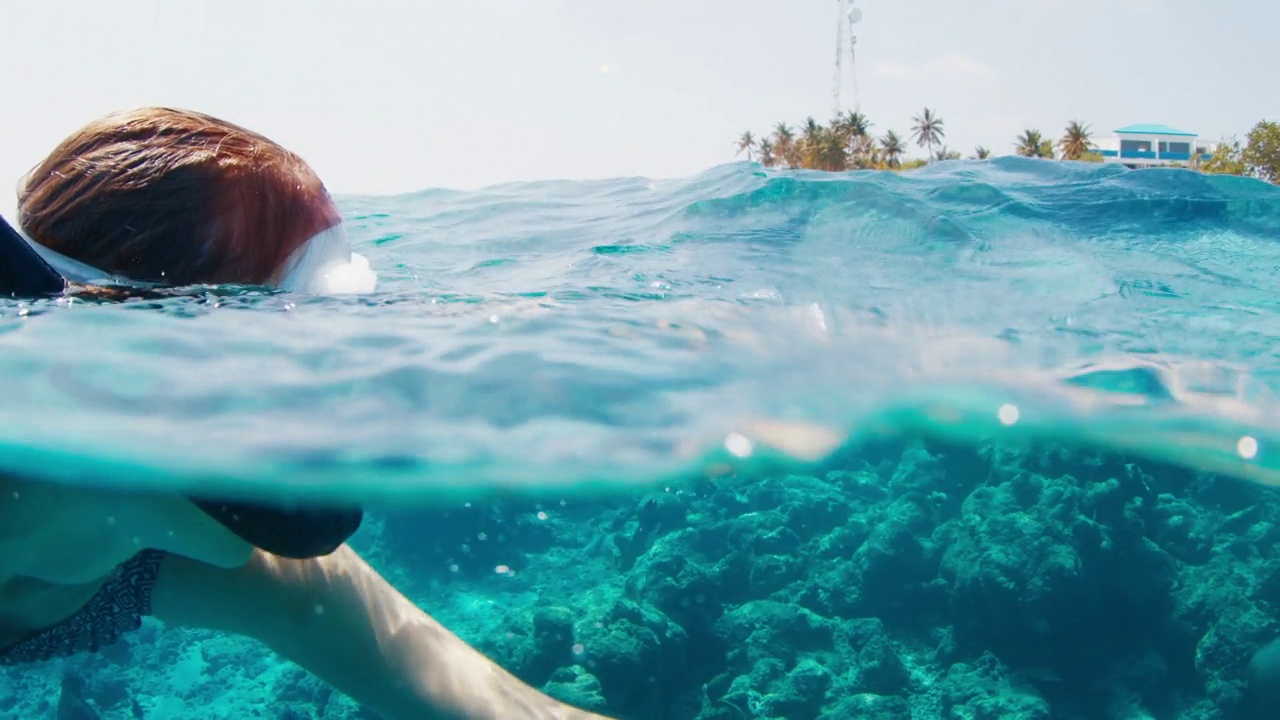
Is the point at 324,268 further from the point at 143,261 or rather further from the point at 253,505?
the point at 253,505

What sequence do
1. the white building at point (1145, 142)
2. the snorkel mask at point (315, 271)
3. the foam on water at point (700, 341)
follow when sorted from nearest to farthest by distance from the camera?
the snorkel mask at point (315, 271), the foam on water at point (700, 341), the white building at point (1145, 142)

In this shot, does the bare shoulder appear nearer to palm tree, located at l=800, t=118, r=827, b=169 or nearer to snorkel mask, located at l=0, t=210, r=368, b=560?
snorkel mask, located at l=0, t=210, r=368, b=560

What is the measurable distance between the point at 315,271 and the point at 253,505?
0.99 meters

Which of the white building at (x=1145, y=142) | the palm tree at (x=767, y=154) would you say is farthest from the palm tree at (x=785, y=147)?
the white building at (x=1145, y=142)

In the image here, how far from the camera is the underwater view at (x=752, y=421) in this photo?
3.66 meters

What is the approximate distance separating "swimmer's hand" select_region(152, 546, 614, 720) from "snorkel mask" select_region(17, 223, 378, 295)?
1635 millimetres

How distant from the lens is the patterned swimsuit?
3.22m

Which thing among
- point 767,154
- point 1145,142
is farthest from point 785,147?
point 1145,142

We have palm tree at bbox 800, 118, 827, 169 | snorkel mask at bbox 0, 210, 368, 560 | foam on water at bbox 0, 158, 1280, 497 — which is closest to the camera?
snorkel mask at bbox 0, 210, 368, 560

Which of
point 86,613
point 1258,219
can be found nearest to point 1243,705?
point 1258,219

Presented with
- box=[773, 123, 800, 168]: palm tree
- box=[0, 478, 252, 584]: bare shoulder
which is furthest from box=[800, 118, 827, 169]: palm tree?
box=[0, 478, 252, 584]: bare shoulder

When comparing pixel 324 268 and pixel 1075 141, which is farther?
pixel 1075 141

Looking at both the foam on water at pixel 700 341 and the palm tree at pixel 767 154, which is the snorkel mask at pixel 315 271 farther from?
the palm tree at pixel 767 154

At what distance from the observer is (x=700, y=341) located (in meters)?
4.76
